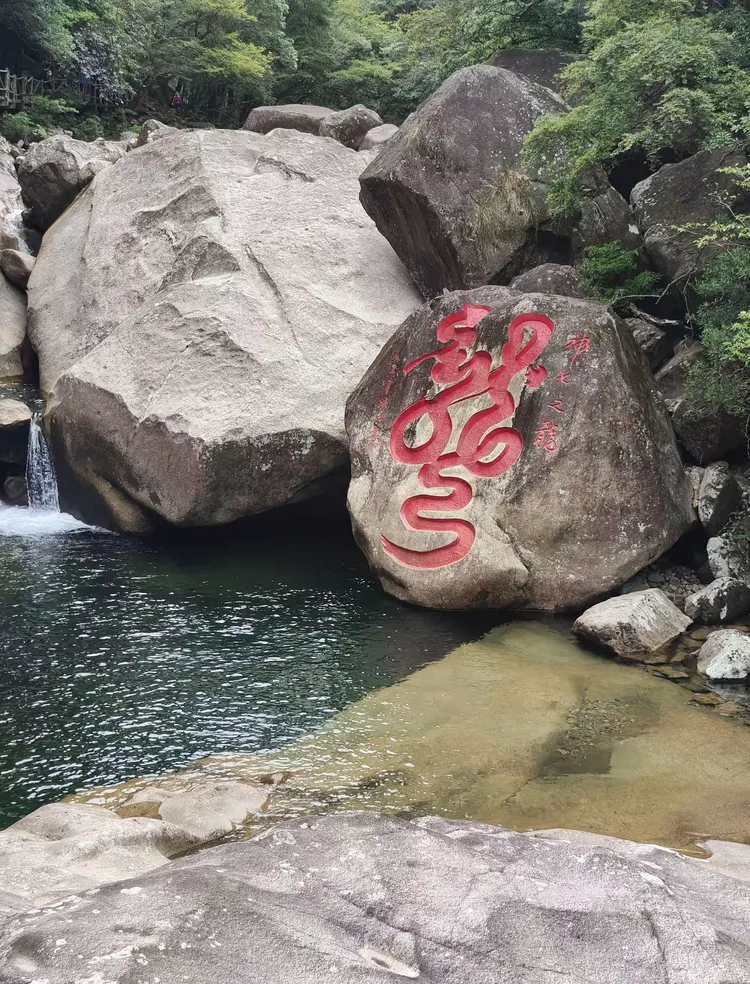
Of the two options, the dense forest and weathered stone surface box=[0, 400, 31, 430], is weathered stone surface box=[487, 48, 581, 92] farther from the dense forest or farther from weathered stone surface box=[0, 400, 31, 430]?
weathered stone surface box=[0, 400, 31, 430]

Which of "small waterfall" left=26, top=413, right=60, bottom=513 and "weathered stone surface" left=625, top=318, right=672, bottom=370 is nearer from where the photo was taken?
"weathered stone surface" left=625, top=318, right=672, bottom=370

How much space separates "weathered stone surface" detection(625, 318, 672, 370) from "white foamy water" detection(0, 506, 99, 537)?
273 inches

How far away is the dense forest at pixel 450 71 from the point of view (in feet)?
29.3

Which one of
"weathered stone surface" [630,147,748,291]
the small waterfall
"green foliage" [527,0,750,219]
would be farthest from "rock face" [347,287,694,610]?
the small waterfall

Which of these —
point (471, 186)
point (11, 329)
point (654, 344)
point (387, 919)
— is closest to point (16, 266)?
point (11, 329)

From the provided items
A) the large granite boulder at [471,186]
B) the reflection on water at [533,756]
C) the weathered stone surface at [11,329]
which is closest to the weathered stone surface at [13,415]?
the weathered stone surface at [11,329]

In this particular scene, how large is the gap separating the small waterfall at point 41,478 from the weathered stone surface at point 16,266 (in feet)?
14.1

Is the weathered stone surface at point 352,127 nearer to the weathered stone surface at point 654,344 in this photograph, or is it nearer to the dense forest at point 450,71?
the dense forest at point 450,71

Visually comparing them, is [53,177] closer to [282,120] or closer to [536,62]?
[282,120]

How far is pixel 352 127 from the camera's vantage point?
62.3 ft

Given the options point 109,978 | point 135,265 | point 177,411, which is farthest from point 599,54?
point 109,978

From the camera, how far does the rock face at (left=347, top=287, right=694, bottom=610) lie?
27.7ft

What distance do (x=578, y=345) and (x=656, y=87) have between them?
3.12 metres

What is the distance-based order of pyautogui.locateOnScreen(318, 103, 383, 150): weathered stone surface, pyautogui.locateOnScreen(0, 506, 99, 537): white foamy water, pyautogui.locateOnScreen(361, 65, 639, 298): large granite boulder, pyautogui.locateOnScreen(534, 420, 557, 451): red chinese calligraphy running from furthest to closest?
pyautogui.locateOnScreen(318, 103, 383, 150): weathered stone surface → pyautogui.locateOnScreen(361, 65, 639, 298): large granite boulder → pyautogui.locateOnScreen(0, 506, 99, 537): white foamy water → pyautogui.locateOnScreen(534, 420, 557, 451): red chinese calligraphy
